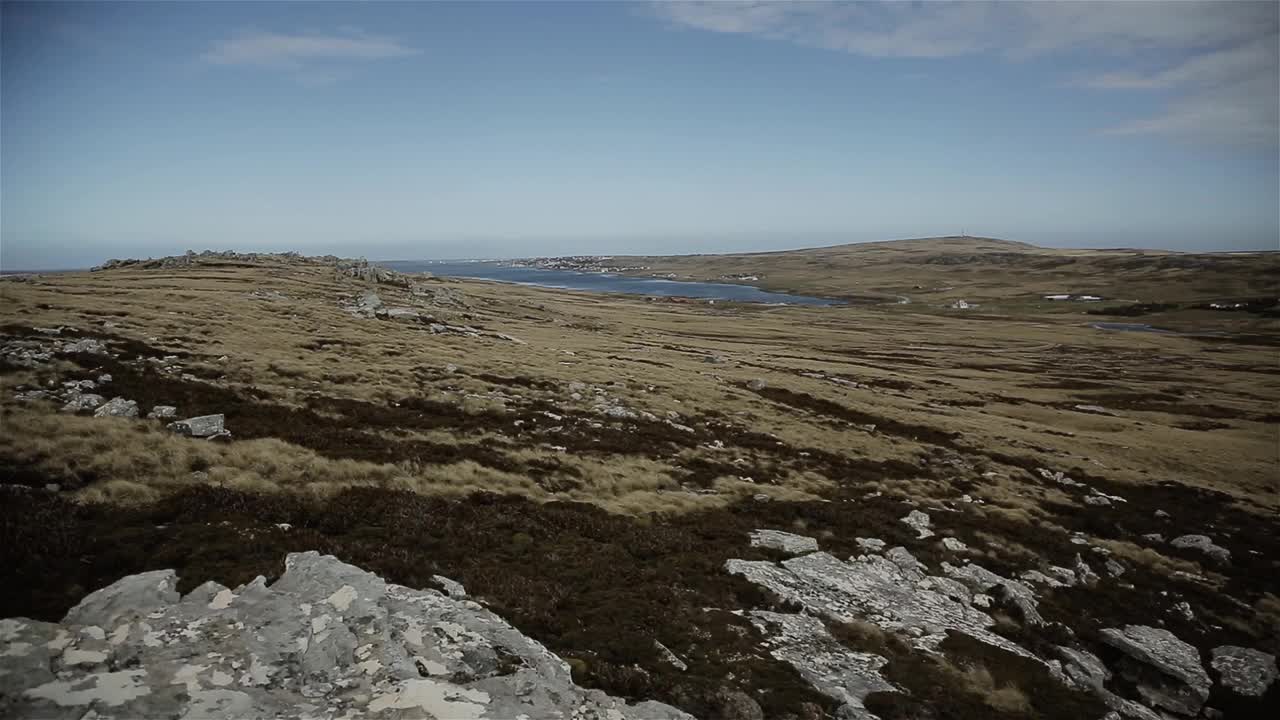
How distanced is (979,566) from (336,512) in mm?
20718

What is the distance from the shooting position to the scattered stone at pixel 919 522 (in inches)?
835

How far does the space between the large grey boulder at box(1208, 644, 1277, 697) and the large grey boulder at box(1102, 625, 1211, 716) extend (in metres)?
0.57

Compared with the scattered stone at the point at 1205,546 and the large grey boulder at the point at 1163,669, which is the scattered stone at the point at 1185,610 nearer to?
the large grey boulder at the point at 1163,669

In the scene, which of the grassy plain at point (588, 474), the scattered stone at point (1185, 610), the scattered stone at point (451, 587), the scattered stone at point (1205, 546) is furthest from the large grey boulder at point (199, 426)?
the scattered stone at point (1205, 546)

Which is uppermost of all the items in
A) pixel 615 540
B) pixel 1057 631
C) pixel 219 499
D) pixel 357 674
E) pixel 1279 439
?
pixel 219 499

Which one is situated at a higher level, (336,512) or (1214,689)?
(336,512)

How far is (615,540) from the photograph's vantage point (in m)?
15.9

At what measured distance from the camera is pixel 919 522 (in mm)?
22156

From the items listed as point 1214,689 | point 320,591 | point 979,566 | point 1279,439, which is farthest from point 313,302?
point 1279,439

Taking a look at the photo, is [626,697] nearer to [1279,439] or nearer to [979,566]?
[979,566]

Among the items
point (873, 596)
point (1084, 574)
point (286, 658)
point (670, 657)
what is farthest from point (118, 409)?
point (1084, 574)

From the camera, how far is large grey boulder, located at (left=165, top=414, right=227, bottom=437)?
1814 cm

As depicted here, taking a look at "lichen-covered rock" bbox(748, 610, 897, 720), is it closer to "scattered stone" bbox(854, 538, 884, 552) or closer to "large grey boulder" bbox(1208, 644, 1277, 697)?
"scattered stone" bbox(854, 538, 884, 552)

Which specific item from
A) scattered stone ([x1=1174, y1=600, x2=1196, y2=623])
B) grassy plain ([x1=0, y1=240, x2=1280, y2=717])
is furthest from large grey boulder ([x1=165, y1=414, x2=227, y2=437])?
scattered stone ([x1=1174, y1=600, x2=1196, y2=623])
